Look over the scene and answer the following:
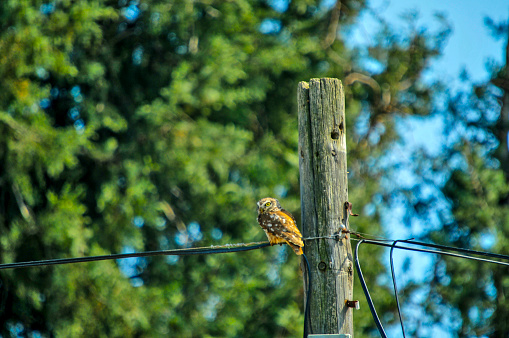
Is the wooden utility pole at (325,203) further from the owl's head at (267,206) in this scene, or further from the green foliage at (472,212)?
the green foliage at (472,212)

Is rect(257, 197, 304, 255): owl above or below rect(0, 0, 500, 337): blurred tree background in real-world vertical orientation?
below

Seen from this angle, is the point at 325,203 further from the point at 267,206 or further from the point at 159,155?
the point at 159,155

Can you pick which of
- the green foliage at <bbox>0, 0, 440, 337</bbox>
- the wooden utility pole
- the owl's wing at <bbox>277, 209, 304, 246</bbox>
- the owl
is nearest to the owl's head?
the owl

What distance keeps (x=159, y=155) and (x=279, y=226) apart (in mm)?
5613

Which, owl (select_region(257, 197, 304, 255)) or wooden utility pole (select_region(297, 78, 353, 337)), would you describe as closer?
wooden utility pole (select_region(297, 78, 353, 337))

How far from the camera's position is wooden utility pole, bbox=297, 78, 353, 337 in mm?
3271

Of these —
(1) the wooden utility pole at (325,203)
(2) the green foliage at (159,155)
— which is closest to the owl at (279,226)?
(1) the wooden utility pole at (325,203)

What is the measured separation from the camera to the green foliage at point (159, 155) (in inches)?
314

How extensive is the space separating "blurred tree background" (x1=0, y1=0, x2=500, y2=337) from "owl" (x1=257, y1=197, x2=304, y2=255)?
168 inches

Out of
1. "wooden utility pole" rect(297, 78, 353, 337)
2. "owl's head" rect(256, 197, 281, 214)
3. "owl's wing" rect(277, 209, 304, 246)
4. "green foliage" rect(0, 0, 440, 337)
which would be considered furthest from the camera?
"green foliage" rect(0, 0, 440, 337)

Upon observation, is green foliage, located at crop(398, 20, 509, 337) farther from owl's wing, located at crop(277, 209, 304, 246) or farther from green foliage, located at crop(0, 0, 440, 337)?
owl's wing, located at crop(277, 209, 304, 246)

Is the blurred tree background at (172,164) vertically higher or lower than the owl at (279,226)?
higher

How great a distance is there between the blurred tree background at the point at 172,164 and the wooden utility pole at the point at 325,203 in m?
5.15

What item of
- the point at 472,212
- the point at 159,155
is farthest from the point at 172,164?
the point at 472,212
